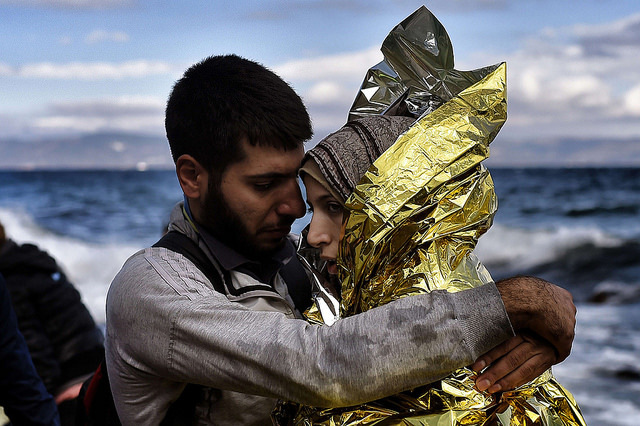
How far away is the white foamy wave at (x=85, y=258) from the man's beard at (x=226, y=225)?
8.67m

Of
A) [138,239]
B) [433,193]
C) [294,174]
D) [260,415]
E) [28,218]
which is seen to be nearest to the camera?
[433,193]

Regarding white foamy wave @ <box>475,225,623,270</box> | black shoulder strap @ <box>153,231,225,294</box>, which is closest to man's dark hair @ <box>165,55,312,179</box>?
black shoulder strap @ <box>153,231,225,294</box>

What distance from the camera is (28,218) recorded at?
77.0 ft

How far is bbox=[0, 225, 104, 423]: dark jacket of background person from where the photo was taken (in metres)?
4.20

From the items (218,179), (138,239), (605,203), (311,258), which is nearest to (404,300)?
(311,258)

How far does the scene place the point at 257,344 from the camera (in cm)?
159

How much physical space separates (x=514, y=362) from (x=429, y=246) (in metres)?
0.32

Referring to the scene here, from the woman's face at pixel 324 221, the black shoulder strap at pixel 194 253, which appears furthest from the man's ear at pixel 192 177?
the woman's face at pixel 324 221

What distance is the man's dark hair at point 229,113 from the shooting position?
2.06m

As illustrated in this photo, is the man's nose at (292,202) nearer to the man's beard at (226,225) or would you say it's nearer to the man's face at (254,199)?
the man's face at (254,199)

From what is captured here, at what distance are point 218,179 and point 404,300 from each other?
30.8 inches

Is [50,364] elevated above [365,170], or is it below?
below

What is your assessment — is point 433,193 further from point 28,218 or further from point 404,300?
point 28,218

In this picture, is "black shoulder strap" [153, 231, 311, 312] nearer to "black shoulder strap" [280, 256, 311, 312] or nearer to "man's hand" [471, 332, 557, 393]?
"black shoulder strap" [280, 256, 311, 312]
